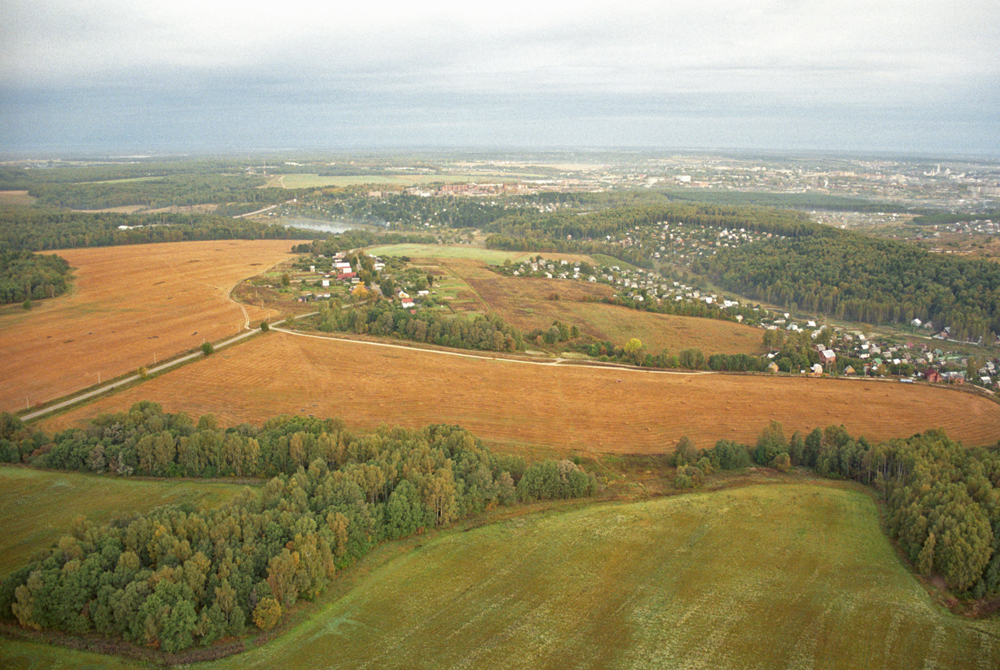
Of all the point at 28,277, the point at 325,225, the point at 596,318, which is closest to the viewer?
the point at 28,277

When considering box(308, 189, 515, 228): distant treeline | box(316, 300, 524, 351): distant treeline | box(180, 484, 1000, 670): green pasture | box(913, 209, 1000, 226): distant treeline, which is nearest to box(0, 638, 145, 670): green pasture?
box(180, 484, 1000, 670): green pasture

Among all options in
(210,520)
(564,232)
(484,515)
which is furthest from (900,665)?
(564,232)

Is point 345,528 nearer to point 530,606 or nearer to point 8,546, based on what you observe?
point 530,606

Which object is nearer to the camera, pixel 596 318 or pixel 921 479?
pixel 921 479

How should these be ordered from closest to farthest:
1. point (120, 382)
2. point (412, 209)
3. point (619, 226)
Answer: point (120, 382), point (619, 226), point (412, 209)

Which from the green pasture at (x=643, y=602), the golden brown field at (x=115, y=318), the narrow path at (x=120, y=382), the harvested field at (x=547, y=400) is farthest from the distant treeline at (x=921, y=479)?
the golden brown field at (x=115, y=318)

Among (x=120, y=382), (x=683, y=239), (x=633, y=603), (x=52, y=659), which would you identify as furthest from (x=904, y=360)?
(x=120, y=382)

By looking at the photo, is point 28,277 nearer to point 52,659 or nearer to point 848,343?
point 52,659

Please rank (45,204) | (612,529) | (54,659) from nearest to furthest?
(54,659) → (612,529) → (45,204)
